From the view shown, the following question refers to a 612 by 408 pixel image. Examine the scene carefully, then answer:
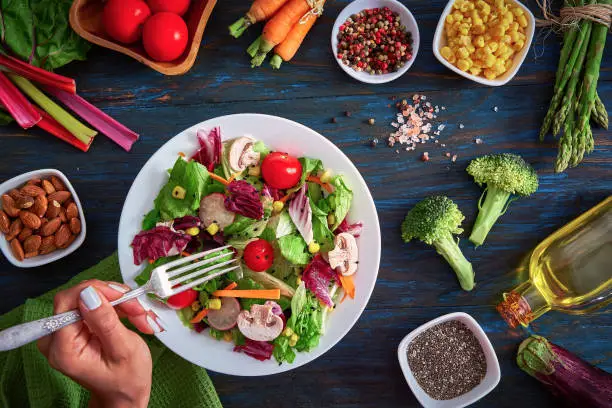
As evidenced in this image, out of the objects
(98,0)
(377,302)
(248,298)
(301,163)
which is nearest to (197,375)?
(248,298)

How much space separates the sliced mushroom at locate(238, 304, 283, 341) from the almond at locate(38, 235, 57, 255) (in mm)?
972

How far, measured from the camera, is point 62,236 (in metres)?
2.38

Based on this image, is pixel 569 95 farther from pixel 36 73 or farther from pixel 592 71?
pixel 36 73

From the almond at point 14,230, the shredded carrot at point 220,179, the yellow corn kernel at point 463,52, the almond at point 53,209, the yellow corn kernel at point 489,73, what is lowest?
the almond at point 14,230

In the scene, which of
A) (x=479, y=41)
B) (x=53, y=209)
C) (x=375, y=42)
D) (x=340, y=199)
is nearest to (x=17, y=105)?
(x=53, y=209)

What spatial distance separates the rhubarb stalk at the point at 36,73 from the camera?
2.45 metres

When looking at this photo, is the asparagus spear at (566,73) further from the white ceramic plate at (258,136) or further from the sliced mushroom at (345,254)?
the sliced mushroom at (345,254)

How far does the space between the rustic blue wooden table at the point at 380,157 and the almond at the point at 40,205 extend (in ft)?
0.88

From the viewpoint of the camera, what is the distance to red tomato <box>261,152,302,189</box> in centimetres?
215

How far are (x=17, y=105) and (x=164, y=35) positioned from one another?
828 millimetres

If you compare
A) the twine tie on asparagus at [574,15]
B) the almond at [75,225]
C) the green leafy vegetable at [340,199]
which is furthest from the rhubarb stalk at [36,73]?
the twine tie on asparagus at [574,15]

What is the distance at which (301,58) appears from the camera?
8.48 feet

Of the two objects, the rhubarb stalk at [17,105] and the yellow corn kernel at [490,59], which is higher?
the yellow corn kernel at [490,59]

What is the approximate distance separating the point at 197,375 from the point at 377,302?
935mm
